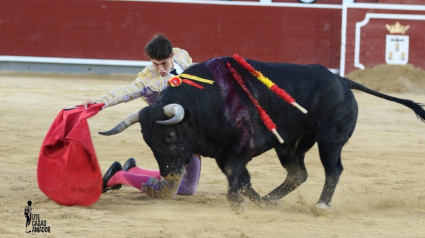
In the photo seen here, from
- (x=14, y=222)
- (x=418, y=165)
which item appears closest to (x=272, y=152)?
(x=418, y=165)

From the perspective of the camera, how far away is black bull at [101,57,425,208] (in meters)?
3.39

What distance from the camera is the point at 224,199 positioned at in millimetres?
3949

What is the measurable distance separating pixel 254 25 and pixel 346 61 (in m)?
1.44

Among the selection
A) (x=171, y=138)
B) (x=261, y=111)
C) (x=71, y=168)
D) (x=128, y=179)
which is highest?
(x=261, y=111)

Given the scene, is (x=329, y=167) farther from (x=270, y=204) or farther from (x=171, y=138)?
(x=171, y=138)

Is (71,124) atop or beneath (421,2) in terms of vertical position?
beneath

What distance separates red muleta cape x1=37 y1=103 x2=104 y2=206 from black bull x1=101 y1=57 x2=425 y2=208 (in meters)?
0.21

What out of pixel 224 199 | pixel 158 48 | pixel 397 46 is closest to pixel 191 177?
pixel 224 199

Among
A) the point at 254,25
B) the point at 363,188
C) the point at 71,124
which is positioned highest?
the point at 254,25

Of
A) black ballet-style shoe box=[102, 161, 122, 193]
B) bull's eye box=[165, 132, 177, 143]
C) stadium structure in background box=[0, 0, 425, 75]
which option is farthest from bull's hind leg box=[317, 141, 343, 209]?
stadium structure in background box=[0, 0, 425, 75]

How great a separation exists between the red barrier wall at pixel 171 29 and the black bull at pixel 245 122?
23.0ft

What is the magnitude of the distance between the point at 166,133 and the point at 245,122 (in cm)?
38

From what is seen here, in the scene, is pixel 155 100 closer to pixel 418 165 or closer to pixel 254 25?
pixel 418 165

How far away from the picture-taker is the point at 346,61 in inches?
409
